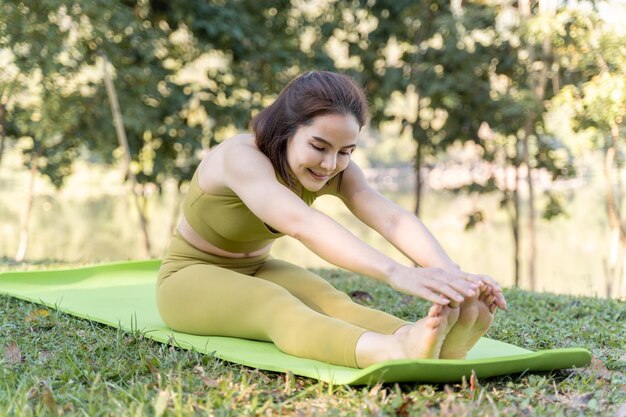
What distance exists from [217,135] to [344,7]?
1.92m

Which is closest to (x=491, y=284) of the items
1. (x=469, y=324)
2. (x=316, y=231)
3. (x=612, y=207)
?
(x=469, y=324)

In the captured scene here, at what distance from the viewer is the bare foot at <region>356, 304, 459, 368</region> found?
176 cm

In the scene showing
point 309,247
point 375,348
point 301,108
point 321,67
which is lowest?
point 375,348

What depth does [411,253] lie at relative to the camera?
7.07 feet

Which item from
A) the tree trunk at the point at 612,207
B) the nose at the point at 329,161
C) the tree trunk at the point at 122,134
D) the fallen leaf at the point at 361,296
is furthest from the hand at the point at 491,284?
the tree trunk at the point at 122,134

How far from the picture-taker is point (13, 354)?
7.29 ft

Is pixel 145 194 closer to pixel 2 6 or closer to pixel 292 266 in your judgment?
pixel 2 6

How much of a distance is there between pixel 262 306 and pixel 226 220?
0.34 metres

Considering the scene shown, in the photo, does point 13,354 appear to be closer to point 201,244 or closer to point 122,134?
point 201,244

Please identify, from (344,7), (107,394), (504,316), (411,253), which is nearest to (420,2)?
(344,7)

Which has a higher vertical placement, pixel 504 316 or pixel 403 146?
pixel 403 146

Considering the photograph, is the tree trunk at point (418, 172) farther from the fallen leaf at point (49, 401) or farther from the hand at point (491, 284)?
the fallen leaf at point (49, 401)

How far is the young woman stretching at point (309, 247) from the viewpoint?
1831 millimetres

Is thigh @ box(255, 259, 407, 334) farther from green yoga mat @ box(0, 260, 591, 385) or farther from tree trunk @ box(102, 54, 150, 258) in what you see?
tree trunk @ box(102, 54, 150, 258)
